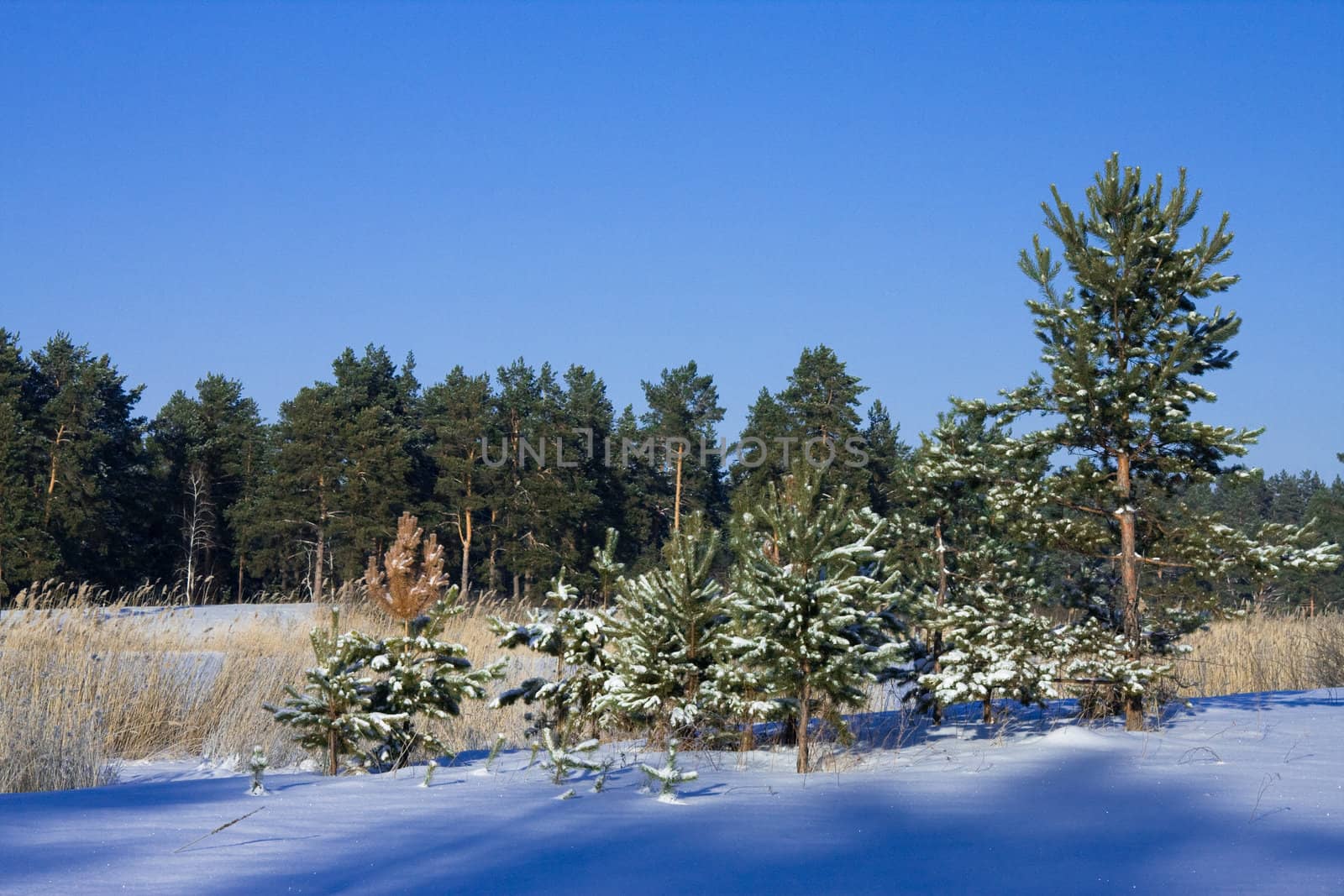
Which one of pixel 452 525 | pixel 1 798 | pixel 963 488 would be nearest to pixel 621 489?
pixel 452 525

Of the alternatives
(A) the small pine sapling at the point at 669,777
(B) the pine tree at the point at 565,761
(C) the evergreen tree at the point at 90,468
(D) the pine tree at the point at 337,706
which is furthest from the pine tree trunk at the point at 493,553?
(A) the small pine sapling at the point at 669,777

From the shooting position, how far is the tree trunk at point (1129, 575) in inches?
251

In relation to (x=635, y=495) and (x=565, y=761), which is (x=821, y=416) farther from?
(x=565, y=761)

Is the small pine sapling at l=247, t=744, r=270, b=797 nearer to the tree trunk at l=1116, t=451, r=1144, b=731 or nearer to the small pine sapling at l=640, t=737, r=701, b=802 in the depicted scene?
the small pine sapling at l=640, t=737, r=701, b=802

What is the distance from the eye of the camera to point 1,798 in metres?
4.36

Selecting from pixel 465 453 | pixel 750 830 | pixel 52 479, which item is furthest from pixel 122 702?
pixel 465 453

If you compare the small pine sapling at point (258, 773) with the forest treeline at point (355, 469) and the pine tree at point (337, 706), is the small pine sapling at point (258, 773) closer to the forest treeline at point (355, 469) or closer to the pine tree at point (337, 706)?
the pine tree at point (337, 706)

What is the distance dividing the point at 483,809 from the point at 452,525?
39.1 m

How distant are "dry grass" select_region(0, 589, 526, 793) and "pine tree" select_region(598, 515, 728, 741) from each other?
229 cm

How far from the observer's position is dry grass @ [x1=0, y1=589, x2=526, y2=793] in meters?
5.89

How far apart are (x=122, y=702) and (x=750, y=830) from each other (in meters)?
5.97

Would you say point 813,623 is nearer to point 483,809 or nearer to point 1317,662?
point 483,809

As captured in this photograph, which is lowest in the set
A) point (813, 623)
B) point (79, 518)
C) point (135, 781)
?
point (135, 781)

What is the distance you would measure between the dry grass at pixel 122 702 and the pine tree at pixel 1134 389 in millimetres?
4628
